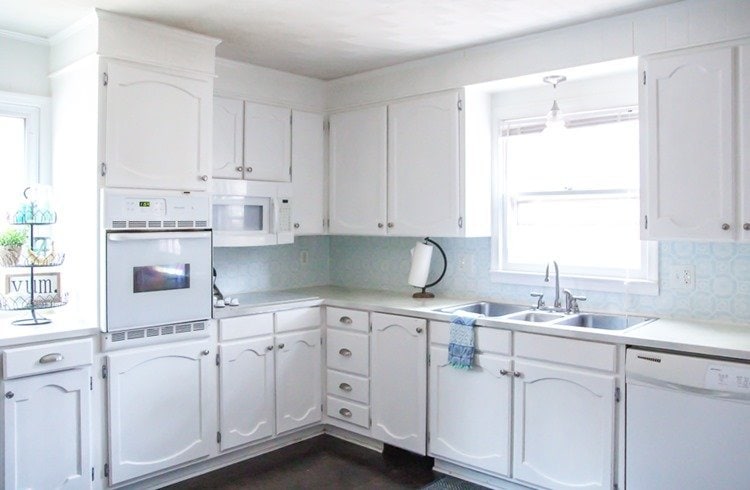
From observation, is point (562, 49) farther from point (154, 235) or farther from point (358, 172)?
point (154, 235)

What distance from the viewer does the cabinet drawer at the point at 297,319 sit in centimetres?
379

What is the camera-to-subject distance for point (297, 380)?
3902 mm

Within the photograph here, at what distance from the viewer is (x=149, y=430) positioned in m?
3.20

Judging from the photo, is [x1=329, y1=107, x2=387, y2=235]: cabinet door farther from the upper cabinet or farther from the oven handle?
the oven handle

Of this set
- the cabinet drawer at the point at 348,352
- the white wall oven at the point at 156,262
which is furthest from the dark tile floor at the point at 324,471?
the white wall oven at the point at 156,262

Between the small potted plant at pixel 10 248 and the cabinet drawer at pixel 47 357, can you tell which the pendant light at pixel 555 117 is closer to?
the cabinet drawer at pixel 47 357

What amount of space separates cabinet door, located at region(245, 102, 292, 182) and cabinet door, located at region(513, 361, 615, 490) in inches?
78.5

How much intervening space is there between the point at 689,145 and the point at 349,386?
231 cm

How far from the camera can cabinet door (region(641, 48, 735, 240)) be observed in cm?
274

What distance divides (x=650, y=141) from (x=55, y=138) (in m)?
3.06

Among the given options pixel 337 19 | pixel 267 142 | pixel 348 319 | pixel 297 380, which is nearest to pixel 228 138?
pixel 267 142

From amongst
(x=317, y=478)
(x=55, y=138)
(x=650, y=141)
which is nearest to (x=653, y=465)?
(x=650, y=141)

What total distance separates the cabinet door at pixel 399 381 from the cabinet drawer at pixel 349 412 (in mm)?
71

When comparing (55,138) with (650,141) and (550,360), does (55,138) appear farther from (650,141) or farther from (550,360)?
(650,141)
